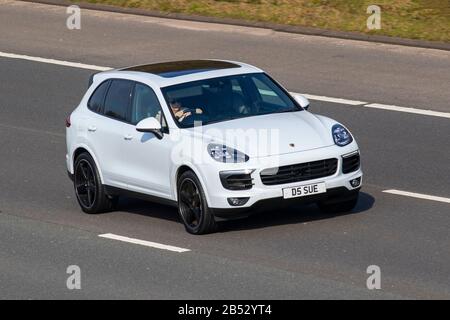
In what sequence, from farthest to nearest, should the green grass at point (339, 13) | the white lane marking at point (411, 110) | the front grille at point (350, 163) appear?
1. the green grass at point (339, 13)
2. the white lane marking at point (411, 110)
3. the front grille at point (350, 163)

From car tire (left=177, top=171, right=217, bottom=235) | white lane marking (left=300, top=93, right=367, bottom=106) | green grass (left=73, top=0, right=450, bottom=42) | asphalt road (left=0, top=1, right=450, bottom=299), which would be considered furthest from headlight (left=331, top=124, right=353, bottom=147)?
green grass (left=73, top=0, right=450, bottom=42)

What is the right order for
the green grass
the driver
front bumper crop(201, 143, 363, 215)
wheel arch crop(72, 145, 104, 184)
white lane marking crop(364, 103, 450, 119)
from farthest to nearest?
1. the green grass
2. white lane marking crop(364, 103, 450, 119)
3. wheel arch crop(72, 145, 104, 184)
4. the driver
5. front bumper crop(201, 143, 363, 215)

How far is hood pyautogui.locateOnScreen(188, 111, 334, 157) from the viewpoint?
48.4 ft

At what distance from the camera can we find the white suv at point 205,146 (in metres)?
14.7

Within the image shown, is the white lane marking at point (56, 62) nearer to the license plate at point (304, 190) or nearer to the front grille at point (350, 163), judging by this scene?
the front grille at point (350, 163)

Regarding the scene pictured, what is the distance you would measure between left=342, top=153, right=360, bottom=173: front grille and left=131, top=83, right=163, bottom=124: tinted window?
2.15m

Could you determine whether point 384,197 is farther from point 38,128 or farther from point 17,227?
point 38,128

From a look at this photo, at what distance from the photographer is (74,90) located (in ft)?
77.2

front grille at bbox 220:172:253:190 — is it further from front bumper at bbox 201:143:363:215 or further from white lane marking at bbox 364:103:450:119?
white lane marking at bbox 364:103:450:119

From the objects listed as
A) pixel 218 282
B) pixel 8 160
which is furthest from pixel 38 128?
pixel 218 282

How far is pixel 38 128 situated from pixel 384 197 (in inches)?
265

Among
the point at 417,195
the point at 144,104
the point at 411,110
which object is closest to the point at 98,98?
the point at 144,104

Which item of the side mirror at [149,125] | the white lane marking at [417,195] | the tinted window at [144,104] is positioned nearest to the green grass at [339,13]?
the white lane marking at [417,195]

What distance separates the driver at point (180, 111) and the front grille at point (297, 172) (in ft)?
4.40
